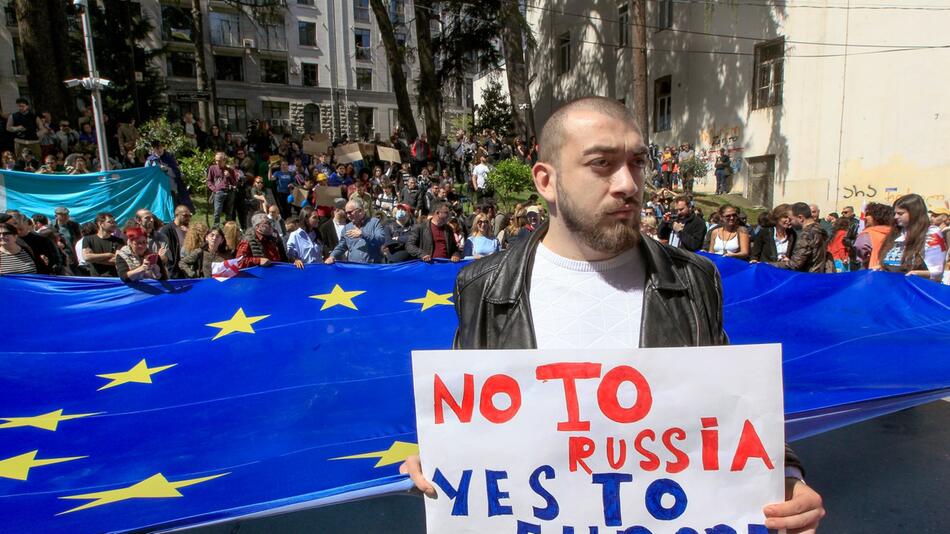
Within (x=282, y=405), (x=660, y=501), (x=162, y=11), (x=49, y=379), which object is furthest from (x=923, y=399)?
(x=162, y=11)

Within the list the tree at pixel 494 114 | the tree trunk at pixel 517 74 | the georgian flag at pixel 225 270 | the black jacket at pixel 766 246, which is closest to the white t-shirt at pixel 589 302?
the georgian flag at pixel 225 270

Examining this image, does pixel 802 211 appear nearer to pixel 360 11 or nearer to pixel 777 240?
pixel 777 240

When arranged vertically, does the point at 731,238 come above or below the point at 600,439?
below

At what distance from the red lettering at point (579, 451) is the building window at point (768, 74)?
65.2ft

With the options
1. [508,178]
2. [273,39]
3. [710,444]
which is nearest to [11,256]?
[710,444]

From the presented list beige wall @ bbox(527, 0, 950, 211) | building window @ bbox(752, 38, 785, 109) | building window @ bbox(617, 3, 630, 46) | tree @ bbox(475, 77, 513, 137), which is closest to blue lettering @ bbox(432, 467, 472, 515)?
beige wall @ bbox(527, 0, 950, 211)

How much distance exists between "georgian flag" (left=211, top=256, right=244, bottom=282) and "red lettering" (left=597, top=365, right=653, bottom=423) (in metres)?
4.81

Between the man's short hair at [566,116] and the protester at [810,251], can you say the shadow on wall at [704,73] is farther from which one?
the man's short hair at [566,116]

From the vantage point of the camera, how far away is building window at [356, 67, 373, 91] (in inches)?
1869

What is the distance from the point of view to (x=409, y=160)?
20453 millimetres

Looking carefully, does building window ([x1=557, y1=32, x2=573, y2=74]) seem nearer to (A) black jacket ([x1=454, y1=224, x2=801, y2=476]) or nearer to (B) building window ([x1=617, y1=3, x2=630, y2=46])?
(B) building window ([x1=617, y1=3, x2=630, y2=46])

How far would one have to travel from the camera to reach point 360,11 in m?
47.3

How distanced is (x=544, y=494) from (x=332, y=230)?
852 centimetres

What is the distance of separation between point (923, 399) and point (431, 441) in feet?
11.0
